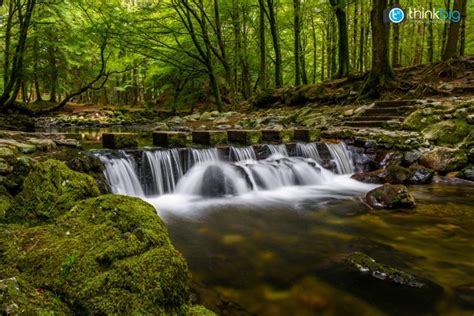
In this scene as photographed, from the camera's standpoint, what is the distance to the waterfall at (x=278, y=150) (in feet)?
26.9

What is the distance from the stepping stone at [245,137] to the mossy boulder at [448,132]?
4507 millimetres

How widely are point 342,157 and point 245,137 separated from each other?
274 cm

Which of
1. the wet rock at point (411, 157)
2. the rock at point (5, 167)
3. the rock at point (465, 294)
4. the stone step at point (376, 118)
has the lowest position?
the rock at point (465, 294)

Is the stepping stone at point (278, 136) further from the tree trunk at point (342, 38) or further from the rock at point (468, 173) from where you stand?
the tree trunk at point (342, 38)

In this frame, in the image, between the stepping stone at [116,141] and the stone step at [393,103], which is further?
the stone step at [393,103]

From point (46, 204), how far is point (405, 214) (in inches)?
190

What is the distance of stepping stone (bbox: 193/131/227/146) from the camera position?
8.54 metres

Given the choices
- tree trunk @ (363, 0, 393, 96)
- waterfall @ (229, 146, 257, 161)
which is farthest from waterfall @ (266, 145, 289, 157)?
tree trunk @ (363, 0, 393, 96)

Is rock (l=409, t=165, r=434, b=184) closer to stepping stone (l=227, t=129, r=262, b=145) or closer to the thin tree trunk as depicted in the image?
stepping stone (l=227, t=129, r=262, b=145)

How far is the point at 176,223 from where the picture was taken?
4.83m

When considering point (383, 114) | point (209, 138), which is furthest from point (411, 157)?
point (209, 138)

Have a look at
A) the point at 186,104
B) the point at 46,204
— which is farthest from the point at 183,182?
the point at 186,104

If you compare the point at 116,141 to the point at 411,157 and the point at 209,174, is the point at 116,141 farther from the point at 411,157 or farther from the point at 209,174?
the point at 411,157

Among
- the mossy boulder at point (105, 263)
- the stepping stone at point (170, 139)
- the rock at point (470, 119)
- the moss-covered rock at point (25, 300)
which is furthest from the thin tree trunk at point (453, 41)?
the moss-covered rock at point (25, 300)
